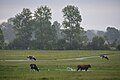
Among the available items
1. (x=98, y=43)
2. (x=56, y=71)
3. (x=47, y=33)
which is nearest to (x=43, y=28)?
(x=47, y=33)

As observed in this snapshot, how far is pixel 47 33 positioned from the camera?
12031cm

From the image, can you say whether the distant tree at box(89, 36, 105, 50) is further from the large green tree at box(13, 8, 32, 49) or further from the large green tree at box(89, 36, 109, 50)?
the large green tree at box(13, 8, 32, 49)

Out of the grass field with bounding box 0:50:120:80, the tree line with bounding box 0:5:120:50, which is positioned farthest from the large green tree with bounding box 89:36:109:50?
the grass field with bounding box 0:50:120:80

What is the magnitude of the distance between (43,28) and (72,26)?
10.4 metres

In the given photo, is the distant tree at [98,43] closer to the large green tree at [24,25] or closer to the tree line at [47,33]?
the tree line at [47,33]

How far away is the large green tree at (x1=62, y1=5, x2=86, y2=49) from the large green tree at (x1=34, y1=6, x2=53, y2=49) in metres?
5.43

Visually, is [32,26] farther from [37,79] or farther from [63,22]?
[37,79]

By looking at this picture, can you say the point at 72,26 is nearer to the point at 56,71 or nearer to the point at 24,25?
the point at 24,25

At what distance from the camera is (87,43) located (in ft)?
390

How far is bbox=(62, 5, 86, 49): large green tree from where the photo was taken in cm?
11975

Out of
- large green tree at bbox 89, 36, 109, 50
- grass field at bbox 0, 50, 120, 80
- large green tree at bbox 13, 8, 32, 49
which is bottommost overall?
grass field at bbox 0, 50, 120, 80

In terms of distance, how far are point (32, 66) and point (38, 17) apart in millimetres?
81413

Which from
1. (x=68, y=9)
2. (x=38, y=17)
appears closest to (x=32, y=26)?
(x=38, y=17)

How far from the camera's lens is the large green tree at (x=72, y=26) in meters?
120
